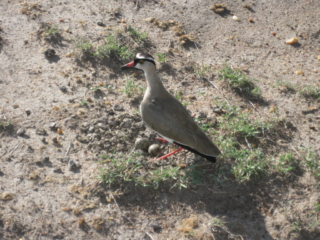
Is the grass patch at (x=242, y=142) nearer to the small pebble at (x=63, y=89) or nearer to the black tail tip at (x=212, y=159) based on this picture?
the black tail tip at (x=212, y=159)

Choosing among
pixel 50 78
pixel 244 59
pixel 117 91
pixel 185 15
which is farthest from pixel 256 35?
pixel 50 78

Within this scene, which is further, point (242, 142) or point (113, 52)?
point (113, 52)

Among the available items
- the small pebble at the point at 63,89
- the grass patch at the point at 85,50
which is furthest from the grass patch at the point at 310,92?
the small pebble at the point at 63,89

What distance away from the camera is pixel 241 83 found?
6.56 m

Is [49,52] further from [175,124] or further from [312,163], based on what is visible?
[312,163]

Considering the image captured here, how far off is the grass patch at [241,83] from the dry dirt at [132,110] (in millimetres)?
129

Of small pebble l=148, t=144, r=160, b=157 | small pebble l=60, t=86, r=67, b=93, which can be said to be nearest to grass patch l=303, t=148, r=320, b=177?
small pebble l=148, t=144, r=160, b=157

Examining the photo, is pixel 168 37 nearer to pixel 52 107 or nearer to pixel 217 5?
pixel 217 5

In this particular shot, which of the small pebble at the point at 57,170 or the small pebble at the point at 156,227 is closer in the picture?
the small pebble at the point at 156,227

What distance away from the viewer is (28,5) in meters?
7.84

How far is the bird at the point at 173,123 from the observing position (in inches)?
204

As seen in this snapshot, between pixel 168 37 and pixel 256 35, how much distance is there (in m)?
1.61

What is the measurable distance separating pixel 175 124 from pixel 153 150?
0.46 meters

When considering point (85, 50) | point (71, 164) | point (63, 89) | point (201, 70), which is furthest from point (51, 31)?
point (71, 164)
